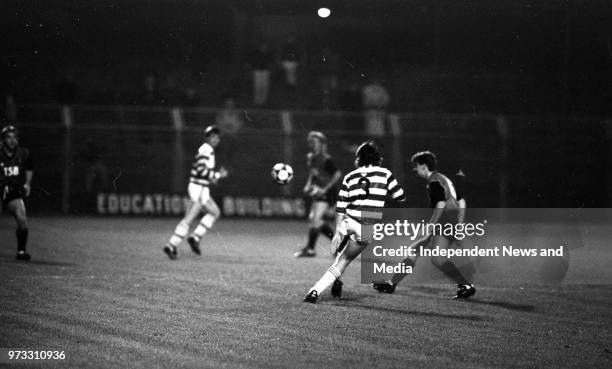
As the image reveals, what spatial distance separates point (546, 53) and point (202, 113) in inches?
572

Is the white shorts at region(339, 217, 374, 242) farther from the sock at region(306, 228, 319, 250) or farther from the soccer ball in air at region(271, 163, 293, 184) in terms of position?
the sock at region(306, 228, 319, 250)

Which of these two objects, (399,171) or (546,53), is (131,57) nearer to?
(399,171)

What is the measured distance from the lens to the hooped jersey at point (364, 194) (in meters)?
10.5

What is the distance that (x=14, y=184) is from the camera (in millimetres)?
14203

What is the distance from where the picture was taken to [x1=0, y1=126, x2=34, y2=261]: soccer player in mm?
14148

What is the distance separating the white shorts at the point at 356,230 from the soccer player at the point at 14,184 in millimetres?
6123

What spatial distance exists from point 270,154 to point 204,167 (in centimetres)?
1086

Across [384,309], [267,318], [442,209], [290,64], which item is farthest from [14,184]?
[290,64]

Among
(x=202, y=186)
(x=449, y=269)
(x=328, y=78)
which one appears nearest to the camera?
(x=449, y=269)

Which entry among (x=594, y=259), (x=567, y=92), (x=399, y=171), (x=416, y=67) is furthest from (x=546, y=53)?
(x=594, y=259)

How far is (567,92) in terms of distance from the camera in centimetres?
3098

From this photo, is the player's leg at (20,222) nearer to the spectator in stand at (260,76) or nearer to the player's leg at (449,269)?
the player's leg at (449,269)

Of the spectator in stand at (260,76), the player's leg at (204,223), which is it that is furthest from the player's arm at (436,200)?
the spectator in stand at (260,76)

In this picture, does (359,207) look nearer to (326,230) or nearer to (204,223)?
(326,230)
